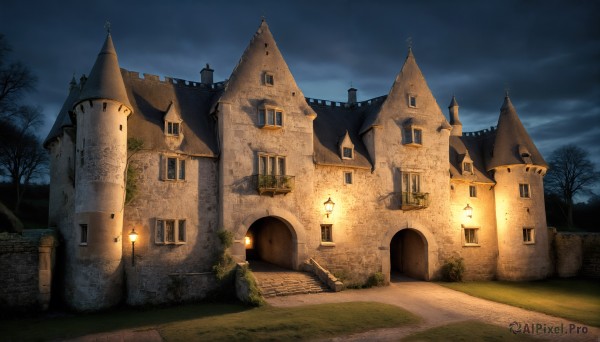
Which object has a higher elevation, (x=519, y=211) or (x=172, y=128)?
(x=172, y=128)

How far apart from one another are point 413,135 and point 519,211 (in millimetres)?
11030

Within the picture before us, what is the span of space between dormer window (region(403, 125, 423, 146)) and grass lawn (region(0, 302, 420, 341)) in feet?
46.7

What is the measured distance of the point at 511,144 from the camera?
36.4m

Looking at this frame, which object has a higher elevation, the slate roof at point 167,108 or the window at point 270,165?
the slate roof at point 167,108

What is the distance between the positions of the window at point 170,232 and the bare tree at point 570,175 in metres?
55.3

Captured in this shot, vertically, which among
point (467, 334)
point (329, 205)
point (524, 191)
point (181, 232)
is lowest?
point (467, 334)

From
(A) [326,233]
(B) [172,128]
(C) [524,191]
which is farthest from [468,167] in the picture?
(B) [172,128]

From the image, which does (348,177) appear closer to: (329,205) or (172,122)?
(329,205)

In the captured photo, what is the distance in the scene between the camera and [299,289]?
2523cm

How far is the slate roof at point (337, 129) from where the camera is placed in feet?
101

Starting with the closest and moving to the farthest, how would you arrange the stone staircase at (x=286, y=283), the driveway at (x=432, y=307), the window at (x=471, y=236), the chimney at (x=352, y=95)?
1. the driveway at (x=432, y=307)
2. the stone staircase at (x=286, y=283)
3. the window at (x=471, y=236)
4. the chimney at (x=352, y=95)

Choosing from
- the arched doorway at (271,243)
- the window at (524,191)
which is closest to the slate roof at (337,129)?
the arched doorway at (271,243)

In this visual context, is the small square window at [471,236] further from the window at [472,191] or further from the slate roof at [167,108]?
the slate roof at [167,108]

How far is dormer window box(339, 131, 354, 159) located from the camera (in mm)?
31016
